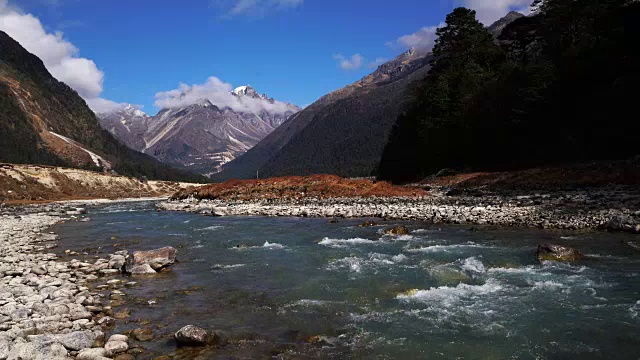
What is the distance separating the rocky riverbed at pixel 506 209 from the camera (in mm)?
25875

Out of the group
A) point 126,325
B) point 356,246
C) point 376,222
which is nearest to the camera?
point 126,325

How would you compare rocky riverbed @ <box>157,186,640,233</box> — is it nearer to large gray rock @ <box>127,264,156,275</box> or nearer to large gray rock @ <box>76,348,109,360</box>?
large gray rock @ <box>127,264,156,275</box>

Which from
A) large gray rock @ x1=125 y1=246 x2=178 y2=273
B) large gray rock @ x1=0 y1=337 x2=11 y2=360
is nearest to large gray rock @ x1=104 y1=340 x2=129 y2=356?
large gray rock @ x1=0 y1=337 x2=11 y2=360

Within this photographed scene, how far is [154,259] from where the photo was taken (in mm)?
19953

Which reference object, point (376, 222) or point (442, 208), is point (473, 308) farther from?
point (442, 208)

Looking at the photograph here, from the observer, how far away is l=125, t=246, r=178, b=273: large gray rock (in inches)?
762

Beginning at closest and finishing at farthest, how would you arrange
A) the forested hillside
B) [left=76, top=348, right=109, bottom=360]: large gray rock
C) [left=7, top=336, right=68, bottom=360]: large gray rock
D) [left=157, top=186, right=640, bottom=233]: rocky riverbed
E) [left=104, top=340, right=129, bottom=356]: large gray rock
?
[left=7, top=336, right=68, bottom=360]: large gray rock
[left=76, top=348, right=109, bottom=360]: large gray rock
[left=104, top=340, right=129, bottom=356]: large gray rock
[left=157, top=186, right=640, bottom=233]: rocky riverbed
the forested hillside

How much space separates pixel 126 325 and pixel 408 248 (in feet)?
46.9

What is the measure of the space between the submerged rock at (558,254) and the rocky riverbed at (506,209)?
24.6 ft

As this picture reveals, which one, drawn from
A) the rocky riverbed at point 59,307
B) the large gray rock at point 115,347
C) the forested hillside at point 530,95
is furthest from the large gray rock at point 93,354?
the forested hillside at point 530,95

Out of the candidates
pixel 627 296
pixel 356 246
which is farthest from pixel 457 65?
pixel 627 296

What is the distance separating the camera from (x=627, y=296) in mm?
13148

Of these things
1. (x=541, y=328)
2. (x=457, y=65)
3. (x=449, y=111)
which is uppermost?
(x=457, y=65)

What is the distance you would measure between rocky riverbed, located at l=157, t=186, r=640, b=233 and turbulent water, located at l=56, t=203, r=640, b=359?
2.82 meters
